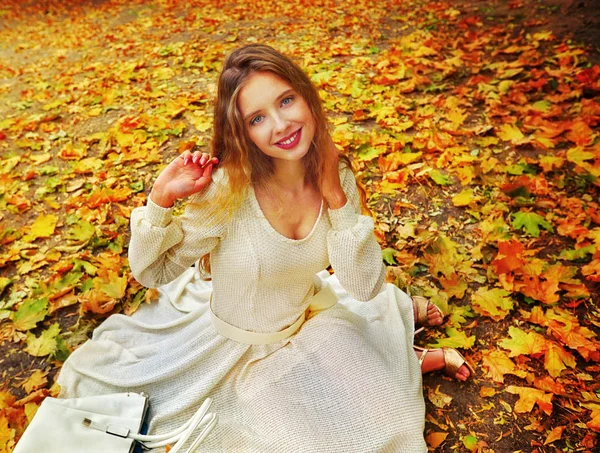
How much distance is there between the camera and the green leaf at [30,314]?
9.02ft

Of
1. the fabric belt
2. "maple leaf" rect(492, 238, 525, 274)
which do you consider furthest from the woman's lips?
"maple leaf" rect(492, 238, 525, 274)

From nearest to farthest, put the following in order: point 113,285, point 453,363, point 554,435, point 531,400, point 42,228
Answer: point 554,435
point 531,400
point 453,363
point 113,285
point 42,228

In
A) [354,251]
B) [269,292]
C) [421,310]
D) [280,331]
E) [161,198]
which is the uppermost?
[161,198]

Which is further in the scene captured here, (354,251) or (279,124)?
(354,251)

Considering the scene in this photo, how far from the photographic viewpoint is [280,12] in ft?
25.9

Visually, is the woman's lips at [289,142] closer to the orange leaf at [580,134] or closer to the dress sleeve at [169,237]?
the dress sleeve at [169,237]

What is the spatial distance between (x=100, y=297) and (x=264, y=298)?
55.4 inches

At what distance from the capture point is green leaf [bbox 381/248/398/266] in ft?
9.83

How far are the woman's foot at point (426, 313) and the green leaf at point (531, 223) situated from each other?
95cm

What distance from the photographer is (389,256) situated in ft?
9.89

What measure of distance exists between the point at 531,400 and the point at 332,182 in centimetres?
148

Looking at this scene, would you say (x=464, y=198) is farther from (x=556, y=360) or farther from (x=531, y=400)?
(x=531, y=400)

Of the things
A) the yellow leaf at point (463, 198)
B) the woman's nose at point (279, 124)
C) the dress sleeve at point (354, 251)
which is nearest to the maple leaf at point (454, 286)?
the yellow leaf at point (463, 198)

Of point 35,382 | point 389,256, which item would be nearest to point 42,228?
point 35,382
